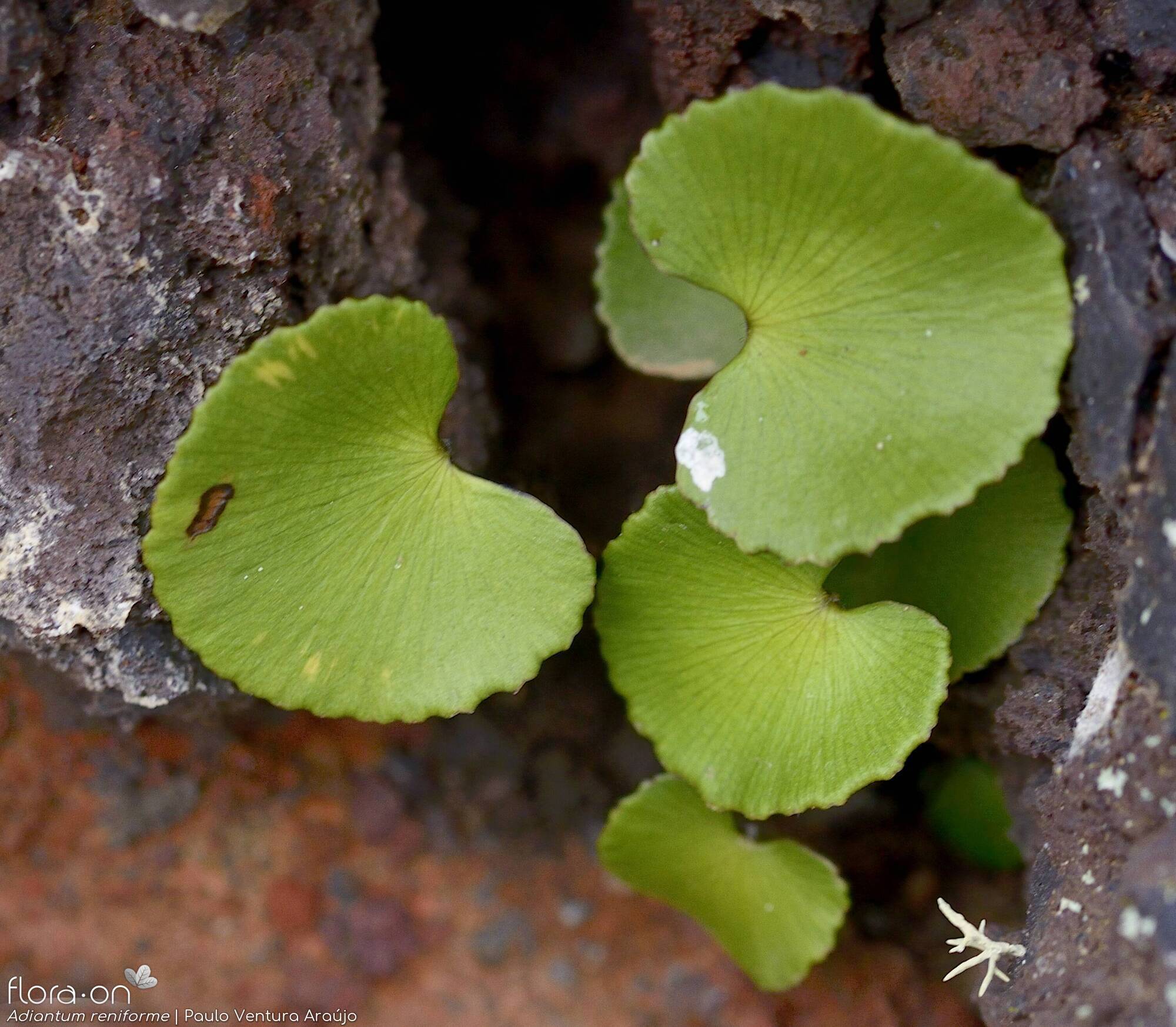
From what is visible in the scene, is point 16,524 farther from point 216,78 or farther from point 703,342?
point 703,342

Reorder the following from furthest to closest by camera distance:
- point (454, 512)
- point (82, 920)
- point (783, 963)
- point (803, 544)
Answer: point (82, 920) → point (783, 963) → point (454, 512) → point (803, 544)

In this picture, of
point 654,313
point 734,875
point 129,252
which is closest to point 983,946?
point 734,875

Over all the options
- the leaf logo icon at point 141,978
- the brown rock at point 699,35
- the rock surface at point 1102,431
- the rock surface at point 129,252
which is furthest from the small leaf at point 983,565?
the leaf logo icon at point 141,978

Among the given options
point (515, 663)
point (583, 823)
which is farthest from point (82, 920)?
point (515, 663)

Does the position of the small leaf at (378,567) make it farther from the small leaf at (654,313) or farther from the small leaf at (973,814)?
the small leaf at (973,814)

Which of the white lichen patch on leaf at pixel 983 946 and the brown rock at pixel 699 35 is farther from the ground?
the brown rock at pixel 699 35

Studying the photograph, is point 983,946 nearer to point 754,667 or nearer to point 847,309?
point 754,667

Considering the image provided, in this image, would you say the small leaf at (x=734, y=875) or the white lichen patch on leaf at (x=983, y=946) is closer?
the white lichen patch on leaf at (x=983, y=946)
